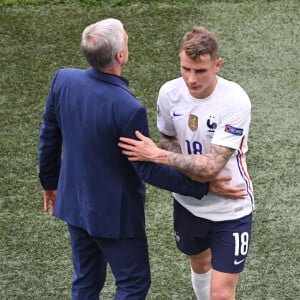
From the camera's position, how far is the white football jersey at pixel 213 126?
390 centimetres

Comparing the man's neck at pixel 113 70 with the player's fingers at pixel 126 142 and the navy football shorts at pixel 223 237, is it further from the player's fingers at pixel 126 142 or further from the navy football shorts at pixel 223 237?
the navy football shorts at pixel 223 237

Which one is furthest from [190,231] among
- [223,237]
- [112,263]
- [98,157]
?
[98,157]

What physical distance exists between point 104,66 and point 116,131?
10.9 inches

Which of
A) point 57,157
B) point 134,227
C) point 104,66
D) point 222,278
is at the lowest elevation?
point 222,278

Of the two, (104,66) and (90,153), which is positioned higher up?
(104,66)

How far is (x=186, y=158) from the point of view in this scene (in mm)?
3875

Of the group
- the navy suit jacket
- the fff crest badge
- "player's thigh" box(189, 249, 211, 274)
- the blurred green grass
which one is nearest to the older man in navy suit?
the navy suit jacket

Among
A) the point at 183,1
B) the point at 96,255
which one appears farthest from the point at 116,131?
the point at 183,1

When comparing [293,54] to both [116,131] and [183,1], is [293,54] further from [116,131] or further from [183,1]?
[116,131]

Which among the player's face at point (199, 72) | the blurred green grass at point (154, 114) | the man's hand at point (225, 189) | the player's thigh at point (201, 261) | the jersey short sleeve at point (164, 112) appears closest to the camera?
the player's face at point (199, 72)

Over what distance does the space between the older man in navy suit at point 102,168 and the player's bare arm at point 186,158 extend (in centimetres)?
4

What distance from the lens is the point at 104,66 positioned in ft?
12.3

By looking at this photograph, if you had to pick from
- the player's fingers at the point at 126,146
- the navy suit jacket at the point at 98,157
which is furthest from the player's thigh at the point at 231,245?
the player's fingers at the point at 126,146

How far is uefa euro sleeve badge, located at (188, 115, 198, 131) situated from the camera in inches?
157
